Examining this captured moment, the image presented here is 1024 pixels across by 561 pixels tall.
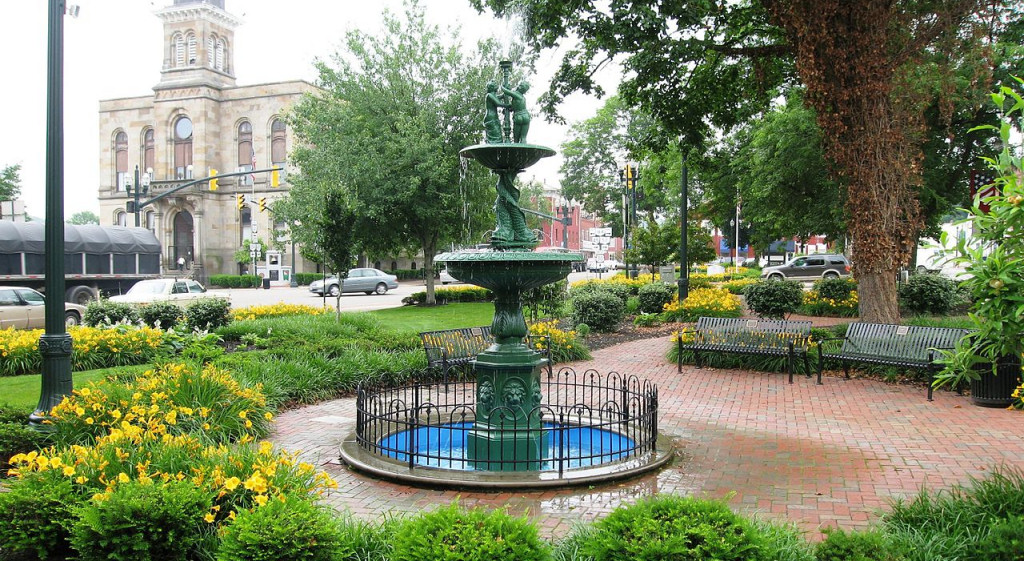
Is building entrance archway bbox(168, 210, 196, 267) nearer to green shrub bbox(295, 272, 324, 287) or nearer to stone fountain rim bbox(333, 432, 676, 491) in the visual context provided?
green shrub bbox(295, 272, 324, 287)

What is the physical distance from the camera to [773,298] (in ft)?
68.9

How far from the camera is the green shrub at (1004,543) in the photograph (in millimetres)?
4078

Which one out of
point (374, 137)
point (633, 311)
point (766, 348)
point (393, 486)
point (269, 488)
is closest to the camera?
point (269, 488)

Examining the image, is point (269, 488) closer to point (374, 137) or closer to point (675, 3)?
point (675, 3)

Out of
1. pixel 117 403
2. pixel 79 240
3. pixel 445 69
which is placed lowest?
pixel 117 403

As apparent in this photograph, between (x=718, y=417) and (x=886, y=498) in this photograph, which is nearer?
(x=886, y=498)

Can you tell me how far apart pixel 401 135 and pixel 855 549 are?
23.6m

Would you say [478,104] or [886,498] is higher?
[478,104]

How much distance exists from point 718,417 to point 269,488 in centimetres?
619

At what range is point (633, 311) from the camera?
23.5 metres

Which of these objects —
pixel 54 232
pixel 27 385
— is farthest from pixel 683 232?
pixel 54 232

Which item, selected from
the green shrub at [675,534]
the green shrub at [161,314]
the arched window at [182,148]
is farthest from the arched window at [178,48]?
the green shrub at [675,534]

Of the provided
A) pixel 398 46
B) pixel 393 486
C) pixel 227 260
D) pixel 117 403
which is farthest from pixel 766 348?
pixel 227 260

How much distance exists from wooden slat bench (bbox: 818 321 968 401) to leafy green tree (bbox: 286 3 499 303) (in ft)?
48.5
